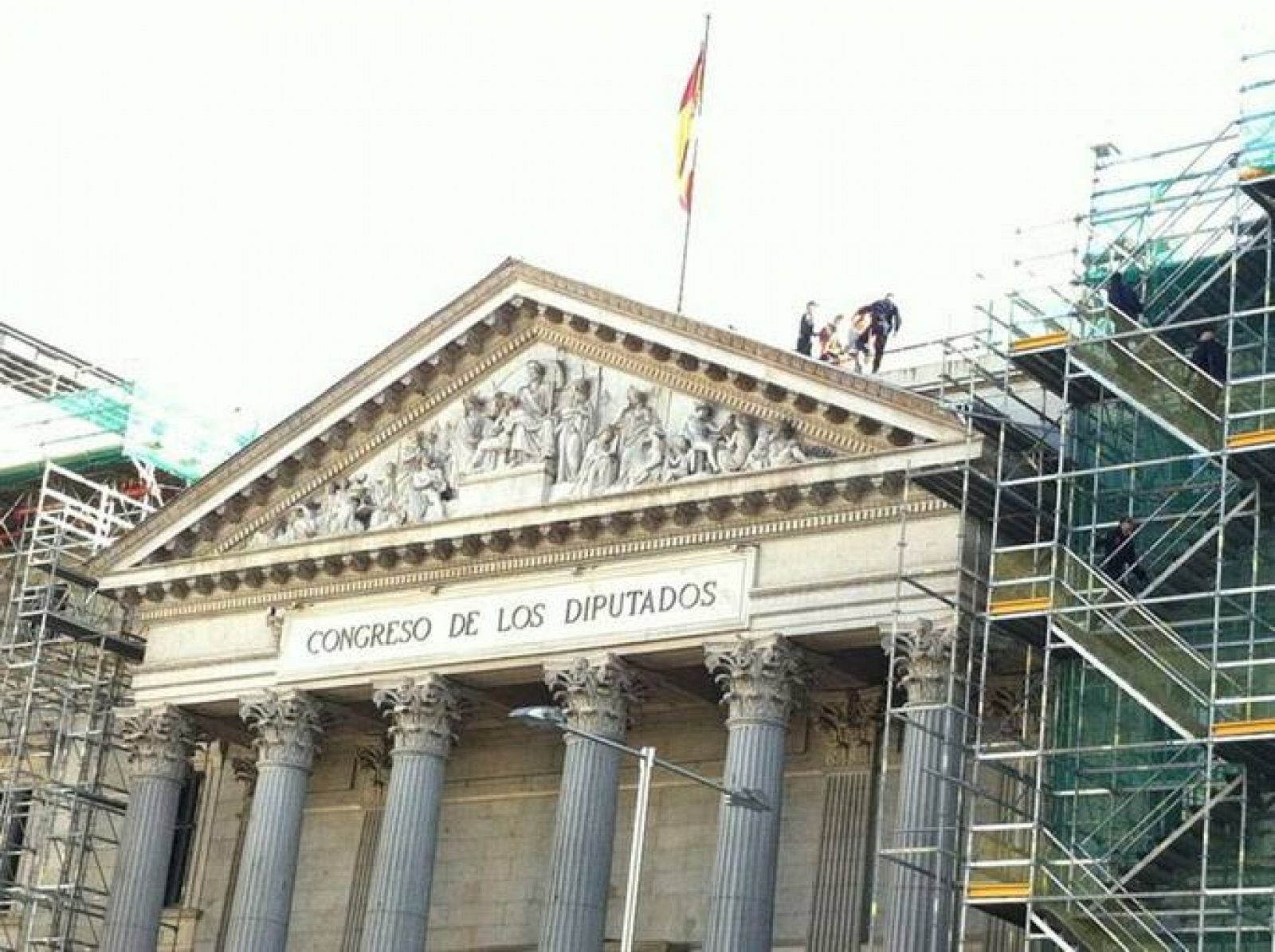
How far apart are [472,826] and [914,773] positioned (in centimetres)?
1209

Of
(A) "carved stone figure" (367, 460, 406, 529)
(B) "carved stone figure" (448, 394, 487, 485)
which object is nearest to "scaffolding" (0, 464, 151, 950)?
(A) "carved stone figure" (367, 460, 406, 529)

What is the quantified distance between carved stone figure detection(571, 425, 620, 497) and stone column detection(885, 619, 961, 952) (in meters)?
6.50

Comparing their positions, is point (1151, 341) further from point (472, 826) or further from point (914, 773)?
point (472, 826)

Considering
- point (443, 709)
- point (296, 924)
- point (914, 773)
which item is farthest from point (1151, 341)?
point (296, 924)

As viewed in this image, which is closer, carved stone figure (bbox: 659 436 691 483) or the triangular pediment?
the triangular pediment

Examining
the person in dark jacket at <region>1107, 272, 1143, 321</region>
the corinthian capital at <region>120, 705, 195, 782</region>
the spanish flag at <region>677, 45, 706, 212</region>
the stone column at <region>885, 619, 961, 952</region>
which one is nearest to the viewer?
the stone column at <region>885, 619, 961, 952</region>

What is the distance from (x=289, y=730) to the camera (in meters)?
49.1

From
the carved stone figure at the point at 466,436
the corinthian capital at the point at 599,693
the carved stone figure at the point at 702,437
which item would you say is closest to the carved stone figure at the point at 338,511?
the carved stone figure at the point at 466,436

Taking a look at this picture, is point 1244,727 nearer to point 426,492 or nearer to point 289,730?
point 426,492

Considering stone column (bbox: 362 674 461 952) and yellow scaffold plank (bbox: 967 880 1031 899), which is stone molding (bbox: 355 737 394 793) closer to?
stone column (bbox: 362 674 461 952)

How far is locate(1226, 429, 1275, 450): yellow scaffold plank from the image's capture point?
37.2m

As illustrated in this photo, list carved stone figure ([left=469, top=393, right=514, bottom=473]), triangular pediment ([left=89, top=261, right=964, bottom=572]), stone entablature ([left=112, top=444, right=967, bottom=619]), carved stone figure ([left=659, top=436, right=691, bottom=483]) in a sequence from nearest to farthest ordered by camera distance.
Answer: stone entablature ([left=112, top=444, right=967, bottom=619]) < triangular pediment ([left=89, top=261, right=964, bottom=572]) < carved stone figure ([left=659, top=436, right=691, bottom=483]) < carved stone figure ([left=469, top=393, right=514, bottom=473])

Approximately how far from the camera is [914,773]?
41.2 meters

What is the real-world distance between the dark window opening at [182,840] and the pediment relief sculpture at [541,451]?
681 cm
